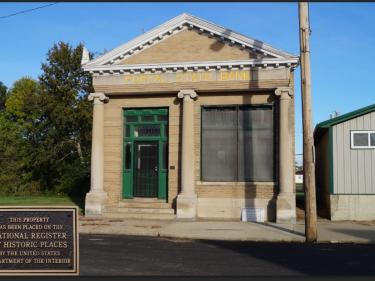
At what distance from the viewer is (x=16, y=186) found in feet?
116

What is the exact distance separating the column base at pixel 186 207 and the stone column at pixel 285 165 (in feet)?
10.0

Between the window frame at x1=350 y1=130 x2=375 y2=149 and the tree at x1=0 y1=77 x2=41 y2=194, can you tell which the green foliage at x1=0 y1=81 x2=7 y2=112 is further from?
the window frame at x1=350 y1=130 x2=375 y2=149

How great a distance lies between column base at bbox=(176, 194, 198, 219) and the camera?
733 inches

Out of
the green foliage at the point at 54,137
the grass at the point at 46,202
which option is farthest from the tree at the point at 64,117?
the grass at the point at 46,202

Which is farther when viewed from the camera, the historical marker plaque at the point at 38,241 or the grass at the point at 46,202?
the grass at the point at 46,202

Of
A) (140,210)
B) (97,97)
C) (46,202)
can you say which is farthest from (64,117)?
(140,210)

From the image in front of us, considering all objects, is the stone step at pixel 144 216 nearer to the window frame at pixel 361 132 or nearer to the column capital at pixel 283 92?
the column capital at pixel 283 92

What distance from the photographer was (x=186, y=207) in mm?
18656

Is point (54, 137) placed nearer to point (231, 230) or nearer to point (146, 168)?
point (146, 168)

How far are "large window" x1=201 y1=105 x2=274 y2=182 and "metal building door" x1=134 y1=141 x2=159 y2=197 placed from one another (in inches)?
78.0

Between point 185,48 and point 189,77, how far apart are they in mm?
1246

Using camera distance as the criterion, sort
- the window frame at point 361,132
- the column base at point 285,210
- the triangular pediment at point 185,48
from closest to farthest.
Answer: the column base at point 285,210 < the window frame at point 361,132 < the triangular pediment at point 185,48

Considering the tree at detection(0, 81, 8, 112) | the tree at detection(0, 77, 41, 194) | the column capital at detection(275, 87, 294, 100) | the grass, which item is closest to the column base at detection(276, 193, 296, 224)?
the column capital at detection(275, 87, 294, 100)

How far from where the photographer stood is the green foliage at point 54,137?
3588 cm
